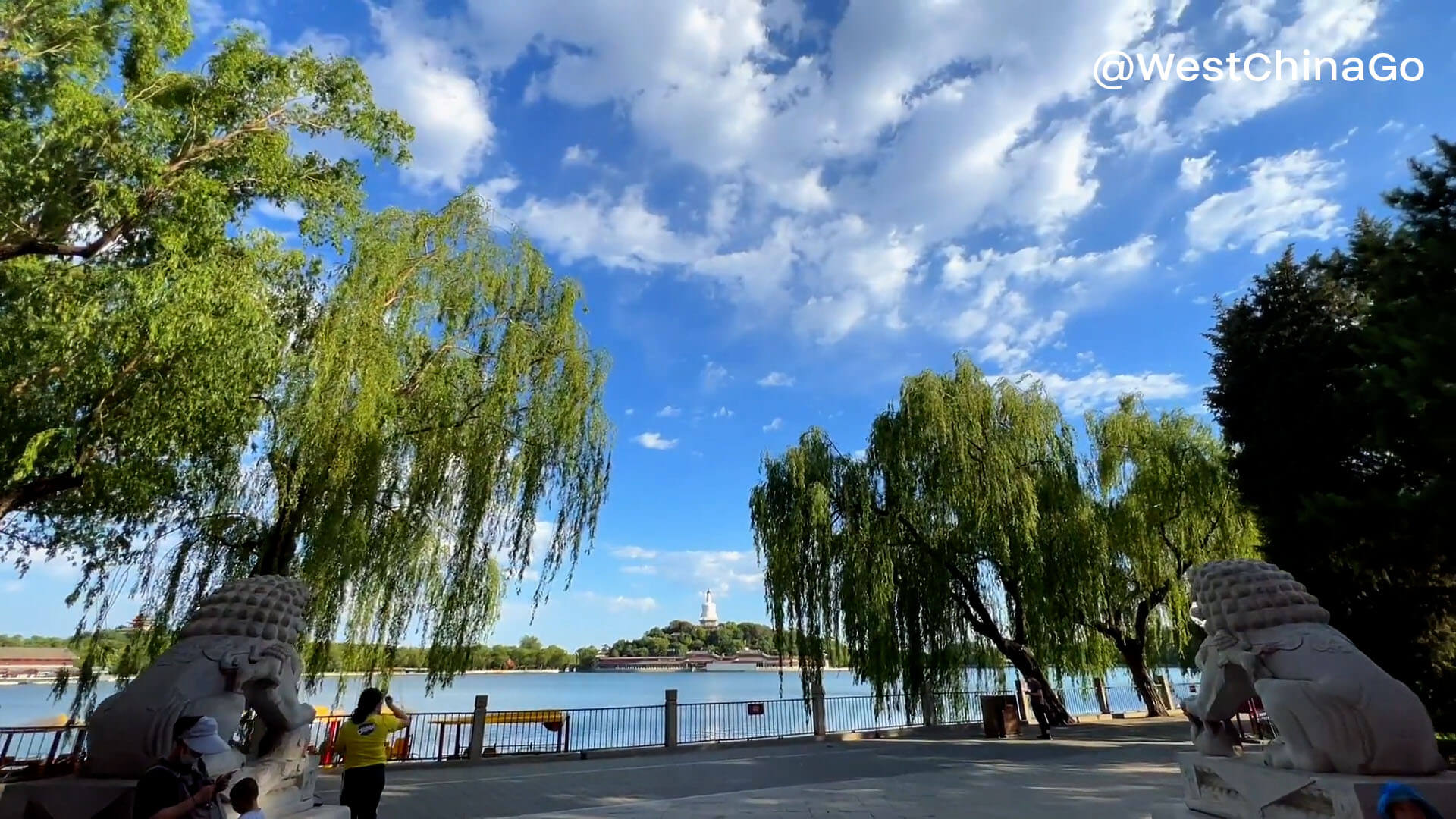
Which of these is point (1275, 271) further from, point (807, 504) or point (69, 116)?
point (69, 116)

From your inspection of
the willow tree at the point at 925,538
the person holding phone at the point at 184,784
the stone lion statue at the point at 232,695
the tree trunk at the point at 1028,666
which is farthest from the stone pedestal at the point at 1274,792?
the tree trunk at the point at 1028,666

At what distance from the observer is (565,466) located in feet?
32.8

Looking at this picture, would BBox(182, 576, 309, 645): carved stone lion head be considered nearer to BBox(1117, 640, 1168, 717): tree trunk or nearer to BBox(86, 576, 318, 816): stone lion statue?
BBox(86, 576, 318, 816): stone lion statue

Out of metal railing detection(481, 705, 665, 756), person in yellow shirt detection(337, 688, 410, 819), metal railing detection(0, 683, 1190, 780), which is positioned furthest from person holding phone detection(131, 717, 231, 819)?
metal railing detection(481, 705, 665, 756)

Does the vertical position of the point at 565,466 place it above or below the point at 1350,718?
above

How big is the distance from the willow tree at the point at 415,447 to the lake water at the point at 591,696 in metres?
1.30

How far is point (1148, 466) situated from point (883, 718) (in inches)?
311

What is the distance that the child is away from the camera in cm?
271

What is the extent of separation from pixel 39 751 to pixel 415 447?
6040 mm

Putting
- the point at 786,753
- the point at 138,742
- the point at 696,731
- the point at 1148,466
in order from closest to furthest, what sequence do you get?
the point at 138,742
the point at 786,753
the point at 696,731
the point at 1148,466

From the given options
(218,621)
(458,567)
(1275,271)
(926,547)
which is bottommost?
(218,621)

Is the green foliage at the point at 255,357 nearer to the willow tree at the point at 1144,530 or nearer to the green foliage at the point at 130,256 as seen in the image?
the green foliage at the point at 130,256

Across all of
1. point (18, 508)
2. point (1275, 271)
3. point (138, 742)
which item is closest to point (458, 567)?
point (18, 508)

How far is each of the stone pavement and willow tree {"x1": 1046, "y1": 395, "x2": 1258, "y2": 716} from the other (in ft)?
10.3
